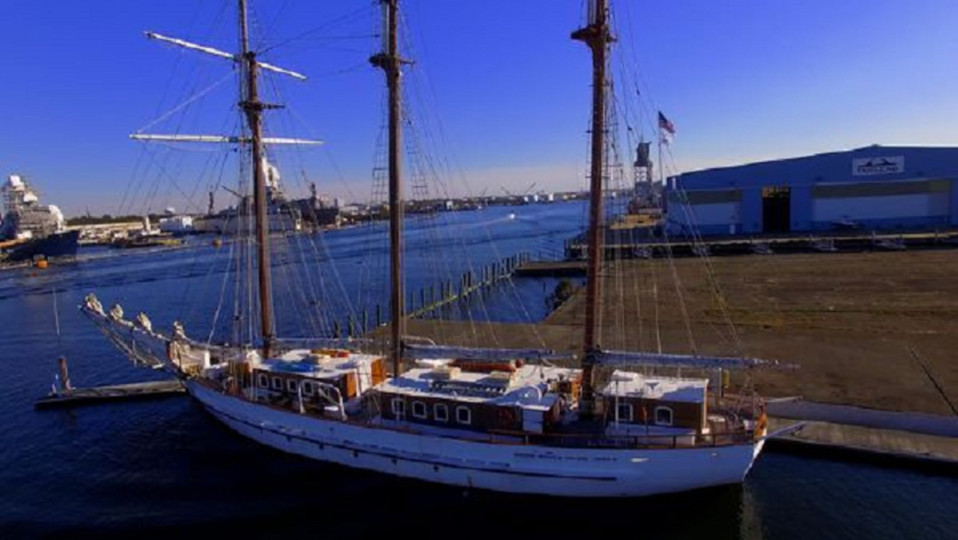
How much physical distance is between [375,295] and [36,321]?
31871mm

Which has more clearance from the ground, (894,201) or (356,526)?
(894,201)

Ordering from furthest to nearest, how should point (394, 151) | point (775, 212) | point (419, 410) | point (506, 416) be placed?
point (775, 212) < point (394, 151) < point (419, 410) < point (506, 416)

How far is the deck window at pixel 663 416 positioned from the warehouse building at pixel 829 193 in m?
52.7

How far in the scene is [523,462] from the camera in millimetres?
18984

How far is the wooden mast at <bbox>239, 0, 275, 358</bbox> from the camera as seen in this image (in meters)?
26.5

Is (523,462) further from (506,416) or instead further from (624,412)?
(624,412)

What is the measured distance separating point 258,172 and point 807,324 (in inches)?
1216

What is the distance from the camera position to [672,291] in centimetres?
4862

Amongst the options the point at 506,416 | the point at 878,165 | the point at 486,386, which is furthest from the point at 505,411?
the point at 878,165

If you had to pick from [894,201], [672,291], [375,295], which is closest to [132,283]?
[375,295]

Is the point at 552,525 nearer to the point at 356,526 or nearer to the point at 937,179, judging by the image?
the point at 356,526

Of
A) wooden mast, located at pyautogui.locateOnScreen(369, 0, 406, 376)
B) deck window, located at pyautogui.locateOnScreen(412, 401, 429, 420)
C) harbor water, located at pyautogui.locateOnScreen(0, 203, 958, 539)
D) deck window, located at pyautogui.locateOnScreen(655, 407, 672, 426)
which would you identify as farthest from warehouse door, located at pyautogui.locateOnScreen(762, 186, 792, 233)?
deck window, located at pyautogui.locateOnScreen(412, 401, 429, 420)

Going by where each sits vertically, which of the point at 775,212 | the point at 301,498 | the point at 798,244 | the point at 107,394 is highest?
the point at 775,212

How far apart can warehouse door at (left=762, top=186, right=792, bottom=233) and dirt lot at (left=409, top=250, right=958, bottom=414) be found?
794 inches
